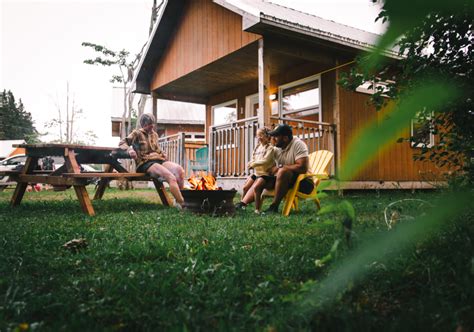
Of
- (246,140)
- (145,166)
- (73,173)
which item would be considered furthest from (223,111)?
(73,173)

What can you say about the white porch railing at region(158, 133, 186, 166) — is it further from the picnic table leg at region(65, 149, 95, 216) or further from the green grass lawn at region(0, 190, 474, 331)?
the green grass lawn at region(0, 190, 474, 331)

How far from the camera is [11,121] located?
59.0 meters

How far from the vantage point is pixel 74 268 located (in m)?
1.98

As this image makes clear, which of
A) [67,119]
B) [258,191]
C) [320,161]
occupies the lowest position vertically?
[258,191]

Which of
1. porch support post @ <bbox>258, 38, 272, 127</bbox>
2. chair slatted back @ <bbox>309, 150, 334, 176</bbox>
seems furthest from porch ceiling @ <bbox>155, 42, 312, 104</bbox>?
chair slatted back @ <bbox>309, 150, 334, 176</bbox>

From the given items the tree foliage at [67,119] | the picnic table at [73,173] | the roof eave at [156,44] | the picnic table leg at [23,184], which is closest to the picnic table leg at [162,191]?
the picnic table at [73,173]

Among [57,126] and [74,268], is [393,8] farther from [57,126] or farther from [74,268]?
[57,126]

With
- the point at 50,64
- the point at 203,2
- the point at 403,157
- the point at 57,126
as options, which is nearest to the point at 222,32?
the point at 203,2

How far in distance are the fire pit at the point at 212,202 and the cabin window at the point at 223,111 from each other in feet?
24.5

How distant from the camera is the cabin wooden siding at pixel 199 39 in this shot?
7961 millimetres

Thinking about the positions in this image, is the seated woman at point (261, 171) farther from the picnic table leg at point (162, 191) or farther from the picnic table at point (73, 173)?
the picnic table at point (73, 173)

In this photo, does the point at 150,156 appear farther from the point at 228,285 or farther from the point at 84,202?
the point at 228,285

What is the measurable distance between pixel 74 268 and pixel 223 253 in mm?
864

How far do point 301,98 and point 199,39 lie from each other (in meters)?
3.13
